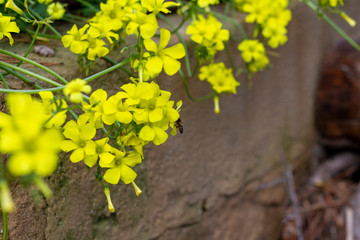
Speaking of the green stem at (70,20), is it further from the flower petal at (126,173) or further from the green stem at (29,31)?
the flower petal at (126,173)

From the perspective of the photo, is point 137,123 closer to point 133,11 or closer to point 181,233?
point 133,11

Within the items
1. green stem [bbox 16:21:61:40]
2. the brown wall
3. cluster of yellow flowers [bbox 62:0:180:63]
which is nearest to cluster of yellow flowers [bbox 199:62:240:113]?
the brown wall

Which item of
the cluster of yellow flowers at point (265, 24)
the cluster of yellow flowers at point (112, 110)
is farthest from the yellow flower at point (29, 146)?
the cluster of yellow flowers at point (265, 24)

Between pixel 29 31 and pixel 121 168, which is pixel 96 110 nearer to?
pixel 121 168

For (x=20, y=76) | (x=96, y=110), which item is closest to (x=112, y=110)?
(x=96, y=110)

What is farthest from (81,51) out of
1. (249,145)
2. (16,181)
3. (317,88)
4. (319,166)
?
(319,166)

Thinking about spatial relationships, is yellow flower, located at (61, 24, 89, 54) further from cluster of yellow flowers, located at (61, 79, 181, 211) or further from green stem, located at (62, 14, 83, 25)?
green stem, located at (62, 14, 83, 25)
